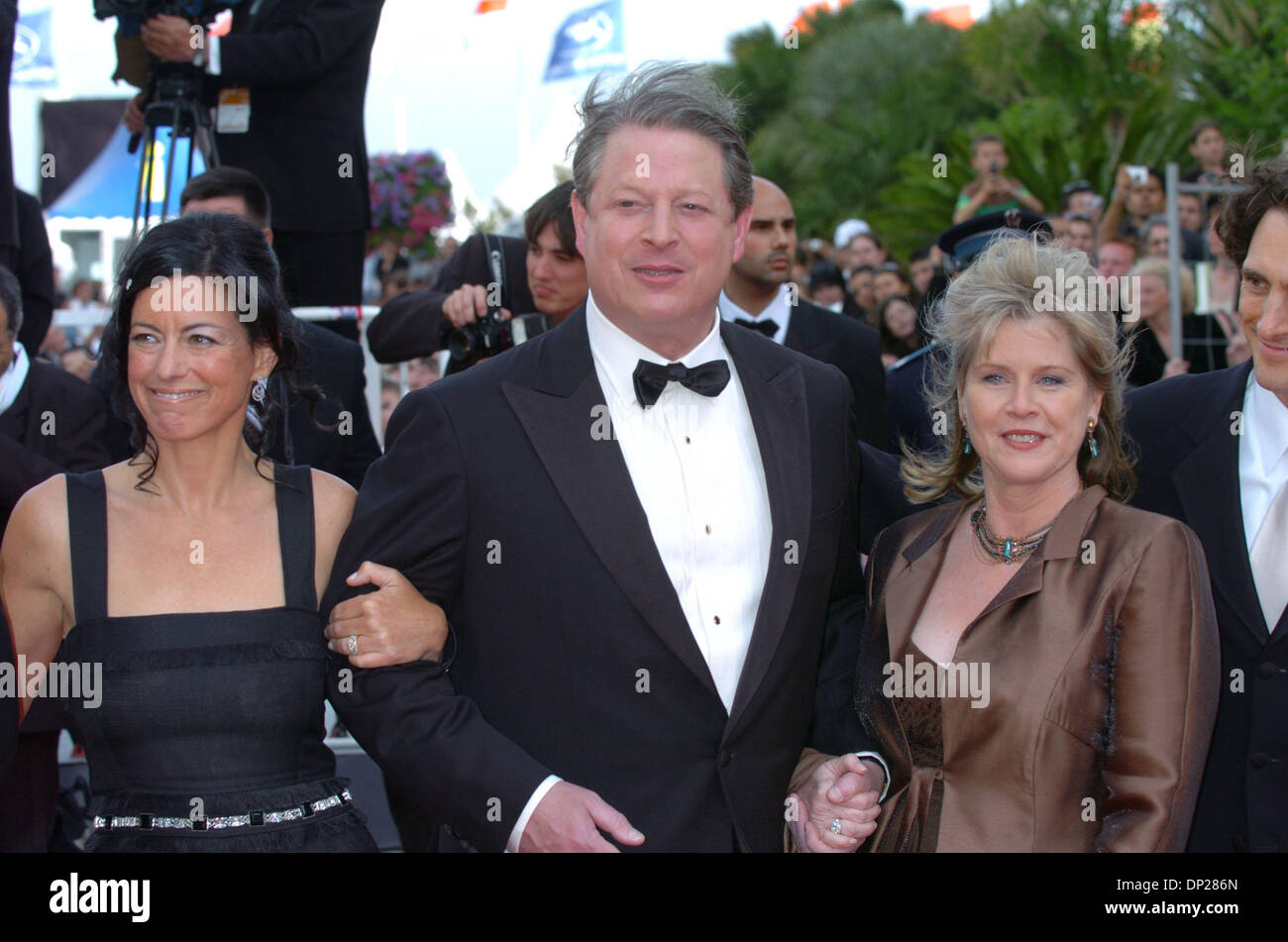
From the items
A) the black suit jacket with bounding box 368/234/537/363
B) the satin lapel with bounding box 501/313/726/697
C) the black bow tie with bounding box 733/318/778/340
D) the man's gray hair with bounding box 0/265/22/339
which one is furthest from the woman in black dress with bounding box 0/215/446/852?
the black bow tie with bounding box 733/318/778/340

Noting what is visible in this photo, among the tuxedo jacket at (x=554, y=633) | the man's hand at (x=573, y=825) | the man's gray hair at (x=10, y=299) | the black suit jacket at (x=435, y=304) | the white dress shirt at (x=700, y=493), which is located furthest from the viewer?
the black suit jacket at (x=435, y=304)

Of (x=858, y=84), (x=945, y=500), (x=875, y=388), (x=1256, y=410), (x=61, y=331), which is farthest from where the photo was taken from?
(x=858, y=84)

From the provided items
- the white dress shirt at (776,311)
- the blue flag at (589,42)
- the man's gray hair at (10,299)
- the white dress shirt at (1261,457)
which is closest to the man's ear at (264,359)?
the man's gray hair at (10,299)

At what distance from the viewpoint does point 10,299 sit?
401 centimetres

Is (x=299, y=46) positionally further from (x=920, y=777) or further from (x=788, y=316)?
(x=920, y=777)

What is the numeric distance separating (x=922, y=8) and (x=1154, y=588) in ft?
87.5

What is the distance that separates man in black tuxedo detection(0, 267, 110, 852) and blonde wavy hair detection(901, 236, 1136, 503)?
245 centimetres

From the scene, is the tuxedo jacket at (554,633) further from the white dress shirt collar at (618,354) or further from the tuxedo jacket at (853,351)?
the tuxedo jacket at (853,351)

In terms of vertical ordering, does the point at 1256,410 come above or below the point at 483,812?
above

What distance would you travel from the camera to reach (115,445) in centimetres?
449

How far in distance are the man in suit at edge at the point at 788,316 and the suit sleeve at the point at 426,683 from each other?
2543 mm

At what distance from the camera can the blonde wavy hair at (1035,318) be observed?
2.88m
